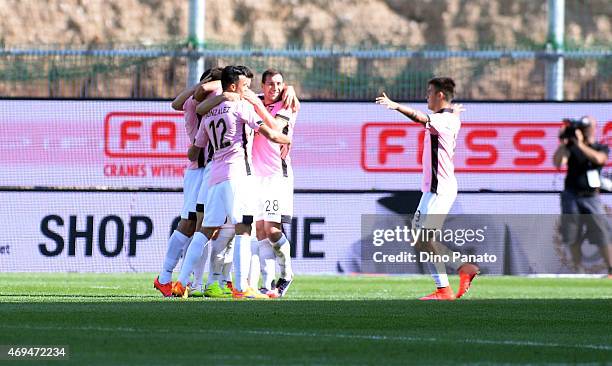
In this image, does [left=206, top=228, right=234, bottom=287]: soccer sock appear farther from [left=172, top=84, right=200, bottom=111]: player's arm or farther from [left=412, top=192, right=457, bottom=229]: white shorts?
[left=412, top=192, right=457, bottom=229]: white shorts

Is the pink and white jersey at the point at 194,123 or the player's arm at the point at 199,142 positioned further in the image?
the pink and white jersey at the point at 194,123

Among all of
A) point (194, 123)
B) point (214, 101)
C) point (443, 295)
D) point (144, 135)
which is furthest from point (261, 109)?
point (144, 135)

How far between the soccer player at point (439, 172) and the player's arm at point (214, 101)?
200 centimetres

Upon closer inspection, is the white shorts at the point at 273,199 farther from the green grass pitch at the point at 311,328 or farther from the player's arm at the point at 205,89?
the player's arm at the point at 205,89

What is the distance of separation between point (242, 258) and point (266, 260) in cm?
120

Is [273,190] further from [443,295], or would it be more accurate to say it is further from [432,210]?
[443,295]

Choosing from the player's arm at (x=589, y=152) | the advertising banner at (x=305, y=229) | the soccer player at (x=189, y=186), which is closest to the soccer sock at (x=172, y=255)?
the soccer player at (x=189, y=186)

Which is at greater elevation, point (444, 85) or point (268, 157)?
point (444, 85)

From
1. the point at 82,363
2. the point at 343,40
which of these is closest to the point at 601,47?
the point at 82,363

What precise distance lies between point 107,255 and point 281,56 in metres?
3.56

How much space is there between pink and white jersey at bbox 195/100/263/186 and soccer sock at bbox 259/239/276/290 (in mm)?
1409

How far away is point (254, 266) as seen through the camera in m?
13.8

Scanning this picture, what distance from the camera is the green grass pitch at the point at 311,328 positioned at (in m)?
8.09

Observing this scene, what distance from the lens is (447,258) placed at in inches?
750
